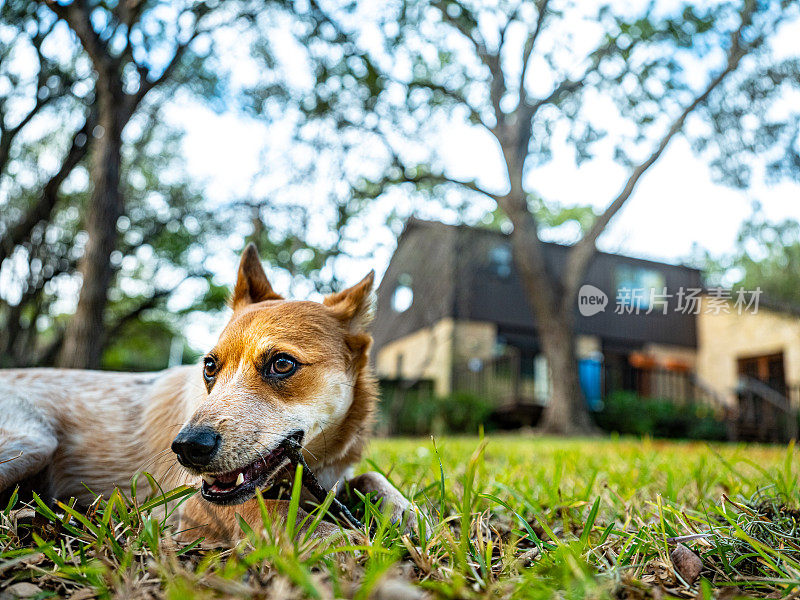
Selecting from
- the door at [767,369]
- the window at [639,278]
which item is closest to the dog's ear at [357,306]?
the door at [767,369]

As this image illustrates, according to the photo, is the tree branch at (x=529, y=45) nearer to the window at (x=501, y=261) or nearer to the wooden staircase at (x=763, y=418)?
the window at (x=501, y=261)

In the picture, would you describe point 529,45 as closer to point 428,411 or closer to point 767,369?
point 428,411

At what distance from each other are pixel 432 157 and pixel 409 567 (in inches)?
626

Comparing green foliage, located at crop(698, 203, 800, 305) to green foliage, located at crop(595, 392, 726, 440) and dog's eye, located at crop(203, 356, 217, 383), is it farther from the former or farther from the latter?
dog's eye, located at crop(203, 356, 217, 383)

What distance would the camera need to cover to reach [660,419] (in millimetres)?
20484

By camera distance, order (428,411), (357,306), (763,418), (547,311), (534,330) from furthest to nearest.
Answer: (534,330) → (763,418) → (428,411) → (547,311) → (357,306)

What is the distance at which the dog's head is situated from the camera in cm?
199

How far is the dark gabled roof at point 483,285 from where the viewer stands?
72.9ft

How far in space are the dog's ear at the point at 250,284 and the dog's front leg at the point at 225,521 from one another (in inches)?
42.9

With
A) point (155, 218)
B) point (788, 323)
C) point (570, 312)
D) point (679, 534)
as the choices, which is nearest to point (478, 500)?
point (679, 534)

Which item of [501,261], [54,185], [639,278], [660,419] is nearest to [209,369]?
[54,185]

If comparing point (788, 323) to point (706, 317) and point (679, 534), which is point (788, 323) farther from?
point (679, 534)

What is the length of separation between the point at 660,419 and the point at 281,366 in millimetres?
20871

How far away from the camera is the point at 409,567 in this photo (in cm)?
171
